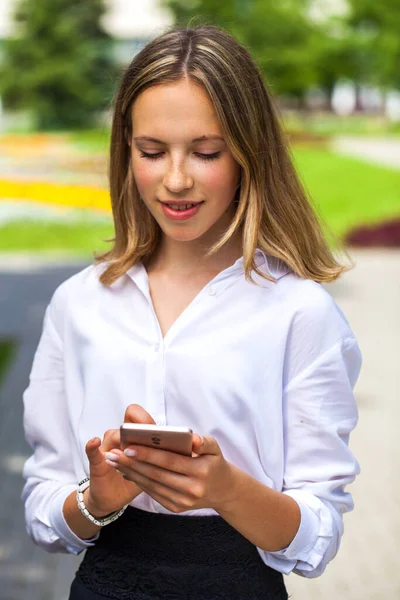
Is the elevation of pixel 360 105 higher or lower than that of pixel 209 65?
lower

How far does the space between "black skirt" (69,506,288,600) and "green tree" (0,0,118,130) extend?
41.6m

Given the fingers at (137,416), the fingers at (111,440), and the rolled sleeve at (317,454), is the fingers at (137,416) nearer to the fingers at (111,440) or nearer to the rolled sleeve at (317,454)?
the fingers at (111,440)

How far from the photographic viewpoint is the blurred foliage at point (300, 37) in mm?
41375

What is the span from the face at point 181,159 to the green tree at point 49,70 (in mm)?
41445

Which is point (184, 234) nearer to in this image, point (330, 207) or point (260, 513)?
point (260, 513)

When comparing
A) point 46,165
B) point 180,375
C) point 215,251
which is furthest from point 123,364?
point 46,165

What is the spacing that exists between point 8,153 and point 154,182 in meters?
28.2

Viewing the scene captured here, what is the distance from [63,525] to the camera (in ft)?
6.88

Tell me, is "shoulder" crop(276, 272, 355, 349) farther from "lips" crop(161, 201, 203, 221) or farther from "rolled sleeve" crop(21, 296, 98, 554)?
"rolled sleeve" crop(21, 296, 98, 554)

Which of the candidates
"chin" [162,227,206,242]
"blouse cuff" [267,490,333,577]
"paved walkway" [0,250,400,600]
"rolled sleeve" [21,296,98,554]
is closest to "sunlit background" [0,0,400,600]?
"paved walkway" [0,250,400,600]

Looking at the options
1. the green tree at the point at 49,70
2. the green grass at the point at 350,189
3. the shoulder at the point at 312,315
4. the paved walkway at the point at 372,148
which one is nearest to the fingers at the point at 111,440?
the shoulder at the point at 312,315

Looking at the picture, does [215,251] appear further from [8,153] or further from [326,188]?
[8,153]

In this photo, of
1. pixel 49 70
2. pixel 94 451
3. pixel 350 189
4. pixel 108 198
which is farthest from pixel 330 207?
pixel 49 70

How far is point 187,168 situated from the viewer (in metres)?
2.01
